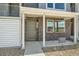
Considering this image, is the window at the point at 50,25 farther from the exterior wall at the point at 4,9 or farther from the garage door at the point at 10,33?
the exterior wall at the point at 4,9

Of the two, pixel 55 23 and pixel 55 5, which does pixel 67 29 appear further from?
pixel 55 5

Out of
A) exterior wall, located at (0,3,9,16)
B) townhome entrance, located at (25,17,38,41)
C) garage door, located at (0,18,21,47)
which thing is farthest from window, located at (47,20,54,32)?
exterior wall, located at (0,3,9,16)

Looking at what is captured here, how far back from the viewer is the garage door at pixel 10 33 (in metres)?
14.2

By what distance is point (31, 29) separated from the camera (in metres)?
19.4

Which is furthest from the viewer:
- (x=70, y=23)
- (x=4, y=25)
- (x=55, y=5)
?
(x=70, y=23)

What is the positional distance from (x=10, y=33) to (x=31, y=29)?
534cm

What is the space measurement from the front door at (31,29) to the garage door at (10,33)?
4954mm

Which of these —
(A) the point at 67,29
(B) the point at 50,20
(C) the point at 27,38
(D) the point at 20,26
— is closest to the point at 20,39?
(D) the point at 20,26

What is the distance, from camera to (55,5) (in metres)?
19.1

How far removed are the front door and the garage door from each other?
495cm

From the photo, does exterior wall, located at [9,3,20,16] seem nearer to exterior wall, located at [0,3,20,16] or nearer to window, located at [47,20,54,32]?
exterior wall, located at [0,3,20,16]

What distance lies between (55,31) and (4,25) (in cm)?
760

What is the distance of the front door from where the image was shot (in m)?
19.2

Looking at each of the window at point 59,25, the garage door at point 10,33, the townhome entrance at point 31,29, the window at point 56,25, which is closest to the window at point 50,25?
the window at point 56,25
